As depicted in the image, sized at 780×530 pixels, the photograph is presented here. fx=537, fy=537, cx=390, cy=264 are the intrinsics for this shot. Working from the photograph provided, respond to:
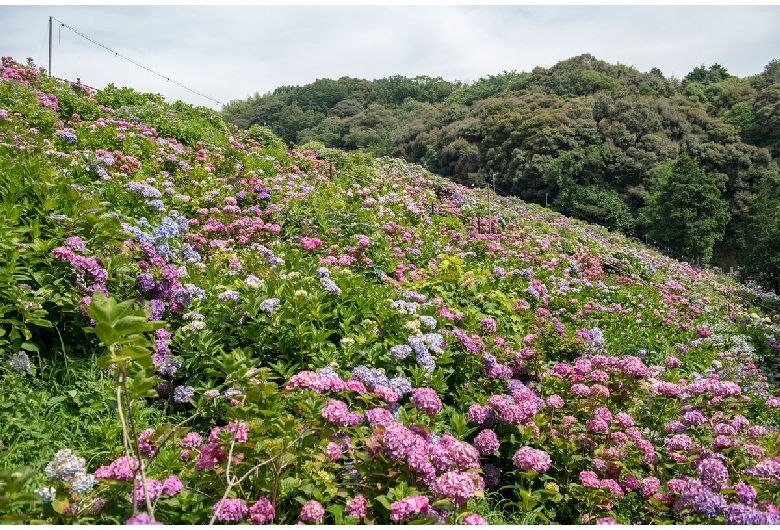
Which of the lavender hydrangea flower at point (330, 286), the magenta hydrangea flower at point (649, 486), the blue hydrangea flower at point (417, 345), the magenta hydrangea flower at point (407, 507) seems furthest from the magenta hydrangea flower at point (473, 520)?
the lavender hydrangea flower at point (330, 286)

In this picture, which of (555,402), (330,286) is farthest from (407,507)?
(330,286)

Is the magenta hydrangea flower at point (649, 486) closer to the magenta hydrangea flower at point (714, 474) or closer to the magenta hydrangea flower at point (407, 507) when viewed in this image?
the magenta hydrangea flower at point (714, 474)

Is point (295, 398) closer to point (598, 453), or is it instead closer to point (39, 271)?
point (598, 453)

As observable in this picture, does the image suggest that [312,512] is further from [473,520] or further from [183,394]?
[183,394]

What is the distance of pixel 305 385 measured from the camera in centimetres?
219

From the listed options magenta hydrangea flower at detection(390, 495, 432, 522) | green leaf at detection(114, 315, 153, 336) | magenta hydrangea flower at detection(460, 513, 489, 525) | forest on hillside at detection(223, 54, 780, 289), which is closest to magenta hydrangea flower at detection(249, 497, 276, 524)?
magenta hydrangea flower at detection(390, 495, 432, 522)

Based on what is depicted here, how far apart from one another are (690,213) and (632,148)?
7.55 meters

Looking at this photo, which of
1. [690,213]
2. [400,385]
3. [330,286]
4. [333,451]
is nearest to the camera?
[333,451]

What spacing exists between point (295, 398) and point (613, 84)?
121ft

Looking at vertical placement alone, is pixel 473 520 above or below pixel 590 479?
above

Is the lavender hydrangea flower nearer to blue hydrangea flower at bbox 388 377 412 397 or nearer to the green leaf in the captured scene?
blue hydrangea flower at bbox 388 377 412 397

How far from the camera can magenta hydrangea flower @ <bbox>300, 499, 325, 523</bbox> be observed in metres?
1.75

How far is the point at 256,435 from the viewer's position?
75.7 inches

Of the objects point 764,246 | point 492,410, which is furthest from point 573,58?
point 492,410
